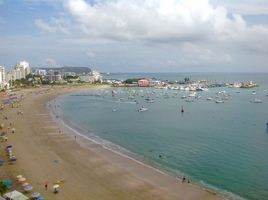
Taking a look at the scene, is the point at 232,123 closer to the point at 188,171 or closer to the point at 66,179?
the point at 188,171

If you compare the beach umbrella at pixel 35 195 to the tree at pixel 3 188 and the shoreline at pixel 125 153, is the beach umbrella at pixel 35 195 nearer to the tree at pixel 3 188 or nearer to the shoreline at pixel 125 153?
the tree at pixel 3 188

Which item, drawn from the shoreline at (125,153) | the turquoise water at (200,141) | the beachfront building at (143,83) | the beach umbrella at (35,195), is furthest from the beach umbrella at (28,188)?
the beachfront building at (143,83)

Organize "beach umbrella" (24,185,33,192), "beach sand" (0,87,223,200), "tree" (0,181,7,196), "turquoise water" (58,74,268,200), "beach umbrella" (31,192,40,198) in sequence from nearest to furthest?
"tree" (0,181,7,196), "beach umbrella" (31,192,40,198), "beach umbrella" (24,185,33,192), "beach sand" (0,87,223,200), "turquoise water" (58,74,268,200)

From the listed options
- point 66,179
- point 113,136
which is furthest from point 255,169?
point 113,136

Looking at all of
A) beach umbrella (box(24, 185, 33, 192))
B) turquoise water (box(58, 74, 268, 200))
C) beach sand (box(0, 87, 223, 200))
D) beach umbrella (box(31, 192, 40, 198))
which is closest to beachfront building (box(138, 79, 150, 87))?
turquoise water (box(58, 74, 268, 200))

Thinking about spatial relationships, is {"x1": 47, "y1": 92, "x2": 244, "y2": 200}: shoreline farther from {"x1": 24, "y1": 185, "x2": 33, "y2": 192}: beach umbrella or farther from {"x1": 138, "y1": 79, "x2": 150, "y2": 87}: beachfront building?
{"x1": 138, "y1": 79, "x2": 150, "y2": 87}: beachfront building

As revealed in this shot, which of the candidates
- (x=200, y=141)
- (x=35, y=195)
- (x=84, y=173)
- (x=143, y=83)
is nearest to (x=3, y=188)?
(x=35, y=195)
